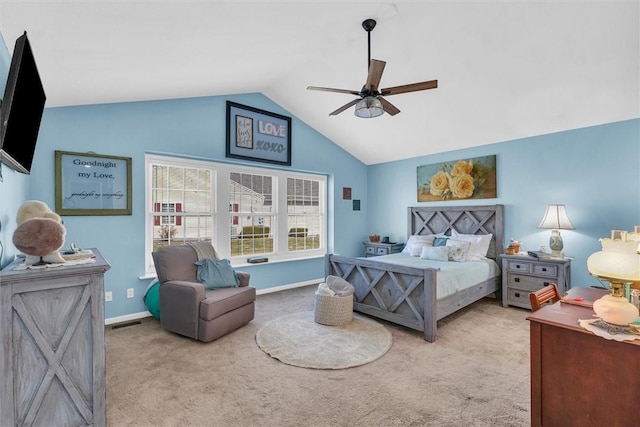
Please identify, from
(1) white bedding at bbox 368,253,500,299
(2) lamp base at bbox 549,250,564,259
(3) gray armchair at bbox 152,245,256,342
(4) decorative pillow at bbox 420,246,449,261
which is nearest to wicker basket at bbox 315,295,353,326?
(1) white bedding at bbox 368,253,500,299

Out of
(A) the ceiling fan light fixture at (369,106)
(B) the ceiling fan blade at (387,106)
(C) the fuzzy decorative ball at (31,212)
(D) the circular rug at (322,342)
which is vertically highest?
(B) the ceiling fan blade at (387,106)

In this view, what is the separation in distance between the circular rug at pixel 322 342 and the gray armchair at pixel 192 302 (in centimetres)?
36

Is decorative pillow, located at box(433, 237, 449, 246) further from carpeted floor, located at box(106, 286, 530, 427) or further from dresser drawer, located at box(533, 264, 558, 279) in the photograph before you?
carpeted floor, located at box(106, 286, 530, 427)

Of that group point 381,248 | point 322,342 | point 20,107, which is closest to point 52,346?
point 20,107

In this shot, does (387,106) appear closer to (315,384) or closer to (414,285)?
(414,285)

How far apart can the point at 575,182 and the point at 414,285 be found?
277 centimetres

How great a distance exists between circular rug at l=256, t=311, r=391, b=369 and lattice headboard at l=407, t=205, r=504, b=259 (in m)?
2.47

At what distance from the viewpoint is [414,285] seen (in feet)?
10.6

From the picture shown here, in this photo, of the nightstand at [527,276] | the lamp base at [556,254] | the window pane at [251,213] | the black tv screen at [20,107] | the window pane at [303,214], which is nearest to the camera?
the black tv screen at [20,107]

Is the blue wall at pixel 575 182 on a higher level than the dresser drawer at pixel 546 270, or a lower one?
higher

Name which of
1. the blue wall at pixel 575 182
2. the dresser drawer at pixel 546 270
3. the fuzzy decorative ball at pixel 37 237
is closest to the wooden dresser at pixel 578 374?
the dresser drawer at pixel 546 270

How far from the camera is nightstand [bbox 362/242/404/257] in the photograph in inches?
229

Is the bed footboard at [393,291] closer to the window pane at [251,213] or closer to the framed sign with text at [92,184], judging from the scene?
the window pane at [251,213]

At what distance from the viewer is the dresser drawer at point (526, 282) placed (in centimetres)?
391
